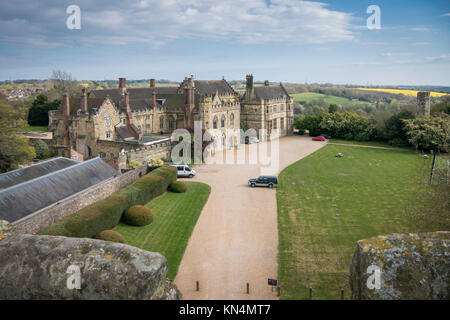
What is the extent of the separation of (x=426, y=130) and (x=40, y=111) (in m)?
60.9

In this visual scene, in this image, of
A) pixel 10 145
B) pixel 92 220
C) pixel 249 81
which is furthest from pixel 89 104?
pixel 249 81

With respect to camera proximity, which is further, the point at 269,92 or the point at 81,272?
the point at 269,92

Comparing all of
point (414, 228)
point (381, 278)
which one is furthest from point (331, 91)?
point (381, 278)

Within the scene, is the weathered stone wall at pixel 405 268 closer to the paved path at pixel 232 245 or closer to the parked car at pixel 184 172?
the paved path at pixel 232 245

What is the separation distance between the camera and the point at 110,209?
22984mm

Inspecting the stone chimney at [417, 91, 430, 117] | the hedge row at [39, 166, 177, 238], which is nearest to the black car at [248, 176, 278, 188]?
the hedge row at [39, 166, 177, 238]

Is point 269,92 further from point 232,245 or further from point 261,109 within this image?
point 232,245

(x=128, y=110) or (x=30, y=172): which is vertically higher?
(x=128, y=110)

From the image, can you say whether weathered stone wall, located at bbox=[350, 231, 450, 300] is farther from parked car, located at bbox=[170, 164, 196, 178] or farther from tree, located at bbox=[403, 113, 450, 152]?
tree, located at bbox=[403, 113, 450, 152]

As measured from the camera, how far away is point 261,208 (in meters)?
28.3

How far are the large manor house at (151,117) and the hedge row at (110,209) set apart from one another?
676 centimetres

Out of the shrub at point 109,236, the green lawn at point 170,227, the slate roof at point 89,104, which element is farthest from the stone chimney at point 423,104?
the shrub at point 109,236

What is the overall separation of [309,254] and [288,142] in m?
39.8
